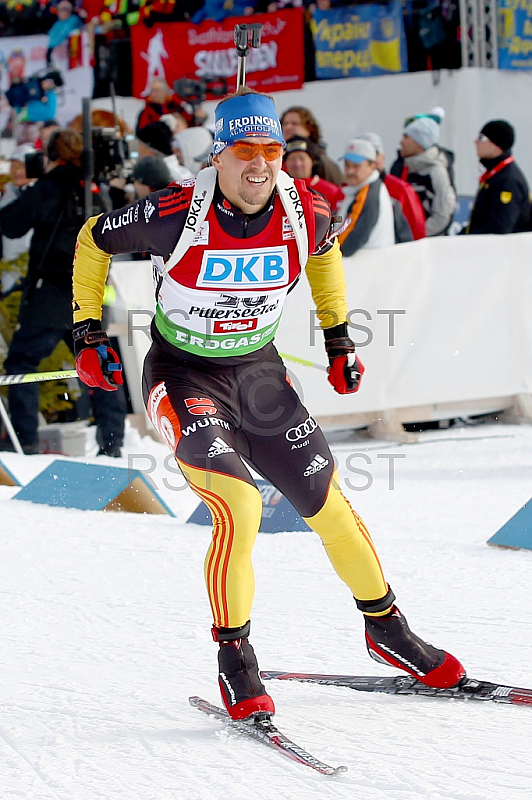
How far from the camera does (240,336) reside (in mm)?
3570

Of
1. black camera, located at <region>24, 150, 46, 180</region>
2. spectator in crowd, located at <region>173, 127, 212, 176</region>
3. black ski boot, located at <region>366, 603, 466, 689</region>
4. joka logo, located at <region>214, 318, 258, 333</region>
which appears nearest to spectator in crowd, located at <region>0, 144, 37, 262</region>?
black camera, located at <region>24, 150, 46, 180</region>

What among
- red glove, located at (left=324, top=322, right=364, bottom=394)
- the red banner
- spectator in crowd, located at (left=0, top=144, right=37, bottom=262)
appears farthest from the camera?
the red banner

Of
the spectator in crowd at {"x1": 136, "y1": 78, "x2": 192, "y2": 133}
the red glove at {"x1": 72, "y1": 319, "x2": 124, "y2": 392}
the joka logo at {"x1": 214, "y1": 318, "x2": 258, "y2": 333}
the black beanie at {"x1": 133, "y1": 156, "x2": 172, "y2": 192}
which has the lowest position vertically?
the red glove at {"x1": 72, "y1": 319, "x2": 124, "y2": 392}

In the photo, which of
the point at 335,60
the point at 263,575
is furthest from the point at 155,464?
the point at 335,60

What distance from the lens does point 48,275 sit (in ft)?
24.3

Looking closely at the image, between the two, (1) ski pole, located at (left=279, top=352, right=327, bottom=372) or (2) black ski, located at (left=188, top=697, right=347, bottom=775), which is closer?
(2) black ski, located at (left=188, top=697, right=347, bottom=775)

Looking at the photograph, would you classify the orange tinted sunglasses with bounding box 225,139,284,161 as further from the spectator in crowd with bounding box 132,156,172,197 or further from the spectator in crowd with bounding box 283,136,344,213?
the spectator in crowd with bounding box 283,136,344,213

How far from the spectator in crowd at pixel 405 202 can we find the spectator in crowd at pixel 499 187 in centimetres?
49

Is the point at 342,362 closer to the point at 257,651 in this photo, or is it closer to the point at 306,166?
the point at 257,651

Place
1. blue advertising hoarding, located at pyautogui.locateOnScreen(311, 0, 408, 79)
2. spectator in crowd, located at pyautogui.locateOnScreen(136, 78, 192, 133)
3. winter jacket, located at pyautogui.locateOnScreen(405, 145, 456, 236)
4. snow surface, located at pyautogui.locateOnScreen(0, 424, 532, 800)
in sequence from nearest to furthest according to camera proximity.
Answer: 1. snow surface, located at pyautogui.locateOnScreen(0, 424, 532, 800)
2. winter jacket, located at pyautogui.locateOnScreen(405, 145, 456, 236)
3. spectator in crowd, located at pyautogui.locateOnScreen(136, 78, 192, 133)
4. blue advertising hoarding, located at pyautogui.locateOnScreen(311, 0, 408, 79)

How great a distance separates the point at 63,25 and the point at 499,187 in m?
6.94

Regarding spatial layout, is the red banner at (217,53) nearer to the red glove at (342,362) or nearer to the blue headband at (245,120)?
the red glove at (342,362)

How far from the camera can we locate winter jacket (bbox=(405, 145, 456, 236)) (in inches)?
340

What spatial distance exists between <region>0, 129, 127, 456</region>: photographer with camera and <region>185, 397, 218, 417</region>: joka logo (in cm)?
405
